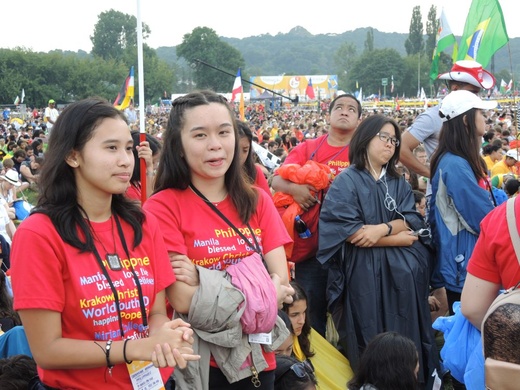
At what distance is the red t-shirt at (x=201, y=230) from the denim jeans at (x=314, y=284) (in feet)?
6.24

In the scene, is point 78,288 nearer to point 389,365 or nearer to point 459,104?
point 389,365

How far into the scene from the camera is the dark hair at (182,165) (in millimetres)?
2773

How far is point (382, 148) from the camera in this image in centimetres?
422

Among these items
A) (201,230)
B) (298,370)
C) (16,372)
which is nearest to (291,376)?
(298,370)

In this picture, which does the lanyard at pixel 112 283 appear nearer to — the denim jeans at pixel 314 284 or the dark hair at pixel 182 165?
the dark hair at pixel 182 165

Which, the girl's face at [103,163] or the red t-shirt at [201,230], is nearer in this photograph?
the girl's face at [103,163]

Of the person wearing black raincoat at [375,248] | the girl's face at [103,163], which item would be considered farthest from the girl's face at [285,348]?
the girl's face at [103,163]

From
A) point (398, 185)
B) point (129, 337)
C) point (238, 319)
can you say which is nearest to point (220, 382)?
point (238, 319)

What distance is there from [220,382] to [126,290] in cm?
74

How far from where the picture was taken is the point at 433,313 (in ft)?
17.4

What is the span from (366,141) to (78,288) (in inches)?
102

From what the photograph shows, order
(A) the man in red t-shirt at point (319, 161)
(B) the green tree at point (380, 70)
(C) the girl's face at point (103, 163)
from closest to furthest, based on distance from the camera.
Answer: (C) the girl's face at point (103, 163)
(A) the man in red t-shirt at point (319, 161)
(B) the green tree at point (380, 70)

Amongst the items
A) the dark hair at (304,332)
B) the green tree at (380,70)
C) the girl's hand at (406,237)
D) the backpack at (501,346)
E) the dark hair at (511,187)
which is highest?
the green tree at (380,70)

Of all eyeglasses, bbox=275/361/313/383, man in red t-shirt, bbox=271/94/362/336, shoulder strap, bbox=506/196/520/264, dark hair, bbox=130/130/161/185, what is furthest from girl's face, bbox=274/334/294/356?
shoulder strap, bbox=506/196/520/264
